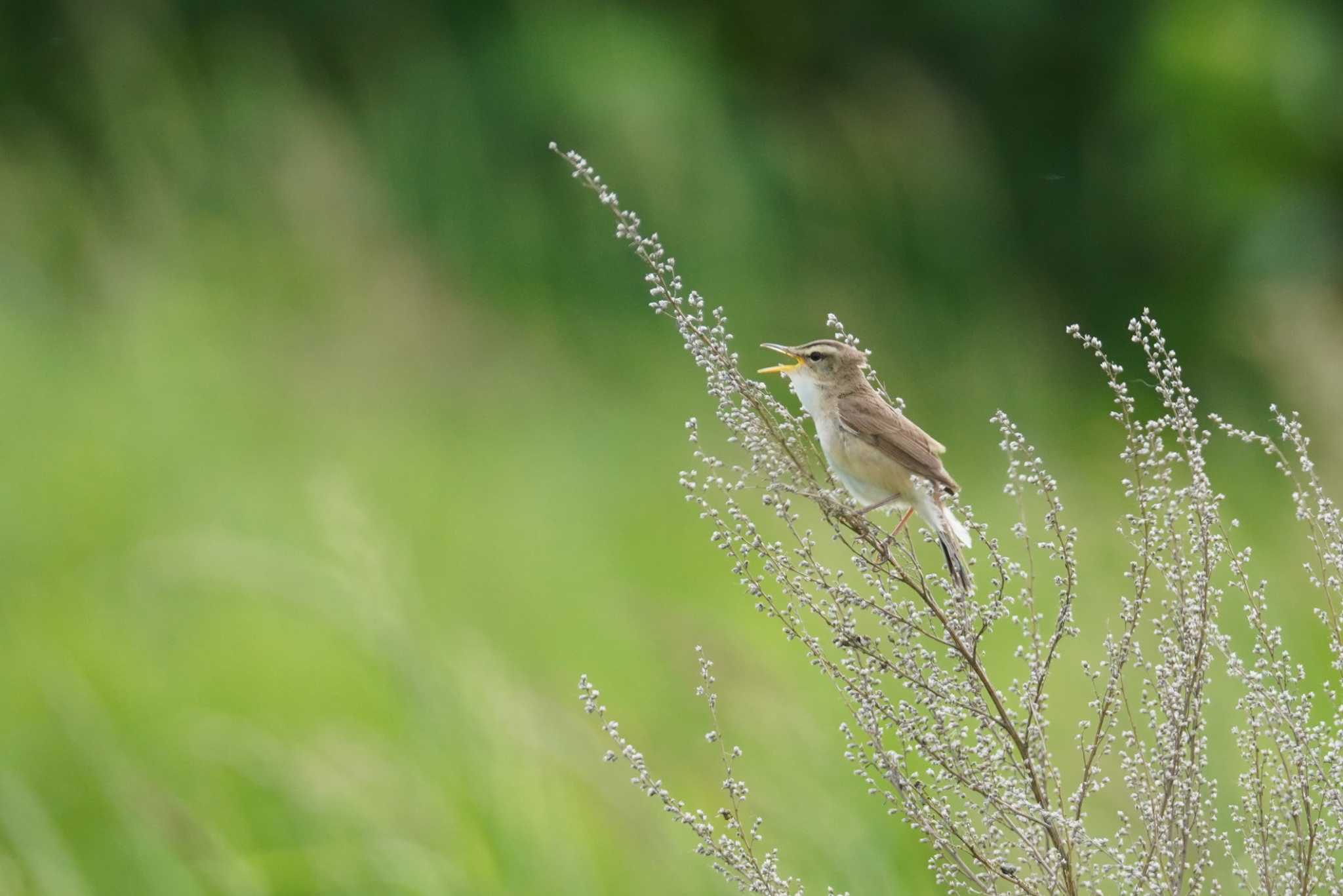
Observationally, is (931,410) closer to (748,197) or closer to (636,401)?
(636,401)

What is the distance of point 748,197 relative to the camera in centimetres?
624

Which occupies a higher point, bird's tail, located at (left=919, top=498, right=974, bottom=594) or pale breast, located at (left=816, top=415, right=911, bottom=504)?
pale breast, located at (left=816, top=415, right=911, bottom=504)

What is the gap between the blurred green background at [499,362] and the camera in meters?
2.65

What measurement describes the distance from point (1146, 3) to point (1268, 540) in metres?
3.87

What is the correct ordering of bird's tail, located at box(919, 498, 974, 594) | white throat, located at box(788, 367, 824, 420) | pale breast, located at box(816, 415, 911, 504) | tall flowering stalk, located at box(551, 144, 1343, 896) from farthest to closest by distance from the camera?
white throat, located at box(788, 367, 824, 420) < pale breast, located at box(816, 415, 911, 504) < bird's tail, located at box(919, 498, 974, 594) < tall flowering stalk, located at box(551, 144, 1343, 896)

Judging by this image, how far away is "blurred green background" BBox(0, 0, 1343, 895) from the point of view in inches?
104

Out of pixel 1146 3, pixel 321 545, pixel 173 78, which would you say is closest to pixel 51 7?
pixel 173 78

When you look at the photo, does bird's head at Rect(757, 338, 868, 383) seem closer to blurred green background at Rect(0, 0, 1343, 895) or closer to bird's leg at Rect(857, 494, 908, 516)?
bird's leg at Rect(857, 494, 908, 516)

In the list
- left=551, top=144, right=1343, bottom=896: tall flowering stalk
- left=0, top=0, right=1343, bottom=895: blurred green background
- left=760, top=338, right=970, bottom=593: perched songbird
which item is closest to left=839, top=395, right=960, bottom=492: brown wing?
left=760, top=338, right=970, bottom=593: perched songbird

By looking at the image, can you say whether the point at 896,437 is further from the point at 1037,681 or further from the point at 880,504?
the point at 1037,681

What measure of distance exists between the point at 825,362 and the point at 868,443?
144 millimetres

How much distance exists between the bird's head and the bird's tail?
222mm

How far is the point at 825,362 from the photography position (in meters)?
Answer: 2.02

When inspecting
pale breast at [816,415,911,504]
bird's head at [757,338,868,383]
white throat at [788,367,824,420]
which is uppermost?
bird's head at [757,338,868,383]
